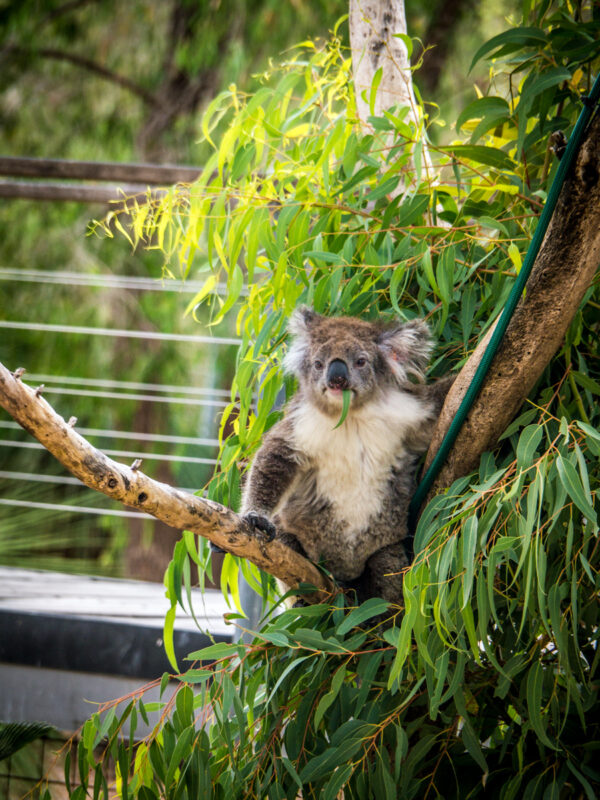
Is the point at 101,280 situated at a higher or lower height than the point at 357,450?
lower

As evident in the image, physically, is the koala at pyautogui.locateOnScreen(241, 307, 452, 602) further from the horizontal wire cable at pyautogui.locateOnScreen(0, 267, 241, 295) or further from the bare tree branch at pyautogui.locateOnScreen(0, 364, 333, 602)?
the horizontal wire cable at pyautogui.locateOnScreen(0, 267, 241, 295)

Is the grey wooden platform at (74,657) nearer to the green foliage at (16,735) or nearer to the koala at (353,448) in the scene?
the green foliage at (16,735)

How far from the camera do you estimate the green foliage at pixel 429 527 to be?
1.12 meters

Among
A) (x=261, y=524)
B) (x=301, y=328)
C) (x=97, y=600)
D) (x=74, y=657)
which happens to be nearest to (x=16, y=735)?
(x=74, y=657)

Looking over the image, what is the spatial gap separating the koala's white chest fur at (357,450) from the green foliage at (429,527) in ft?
0.35

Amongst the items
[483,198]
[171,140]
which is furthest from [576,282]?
[171,140]

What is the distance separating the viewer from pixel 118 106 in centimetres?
518

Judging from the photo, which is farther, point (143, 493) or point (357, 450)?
point (357, 450)

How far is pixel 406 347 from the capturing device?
4.70 feet

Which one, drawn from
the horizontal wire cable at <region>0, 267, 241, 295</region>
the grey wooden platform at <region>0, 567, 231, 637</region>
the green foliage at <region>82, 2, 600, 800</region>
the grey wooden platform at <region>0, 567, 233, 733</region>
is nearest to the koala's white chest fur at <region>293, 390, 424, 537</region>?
the green foliage at <region>82, 2, 600, 800</region>

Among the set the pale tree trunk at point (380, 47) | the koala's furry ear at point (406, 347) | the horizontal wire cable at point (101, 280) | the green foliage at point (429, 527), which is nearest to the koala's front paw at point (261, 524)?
the green foliage at point (429, 527)

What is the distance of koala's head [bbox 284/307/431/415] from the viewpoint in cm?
141

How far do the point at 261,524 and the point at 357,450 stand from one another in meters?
0.27

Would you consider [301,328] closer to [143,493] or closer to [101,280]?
[143,493]
